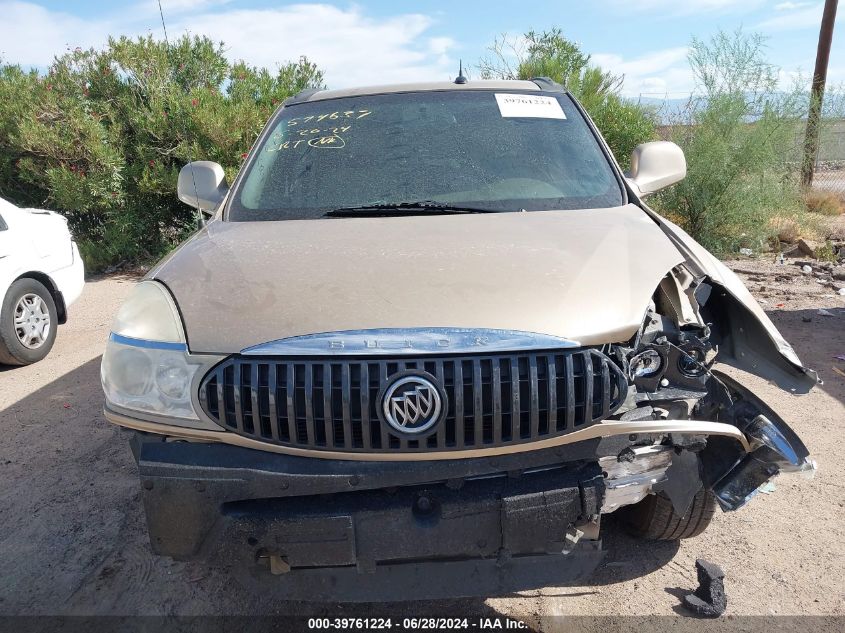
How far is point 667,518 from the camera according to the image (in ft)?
9.03

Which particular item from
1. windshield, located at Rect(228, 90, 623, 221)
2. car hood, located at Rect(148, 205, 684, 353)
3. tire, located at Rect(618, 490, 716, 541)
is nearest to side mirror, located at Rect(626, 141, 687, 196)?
windshield, located at Rect(228, 90, 623, 221)

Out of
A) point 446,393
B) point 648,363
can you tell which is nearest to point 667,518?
point 648,363

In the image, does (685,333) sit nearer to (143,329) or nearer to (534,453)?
(534,453)

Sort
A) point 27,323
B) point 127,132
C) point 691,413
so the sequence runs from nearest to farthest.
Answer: point 691,413
point 27,323
point 127,132

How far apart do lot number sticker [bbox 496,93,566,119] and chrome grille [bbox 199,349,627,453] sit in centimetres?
192

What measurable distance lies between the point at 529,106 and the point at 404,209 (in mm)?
1118

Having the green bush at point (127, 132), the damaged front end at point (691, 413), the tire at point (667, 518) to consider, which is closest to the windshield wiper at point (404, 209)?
the damaged front end at point (691, 413)

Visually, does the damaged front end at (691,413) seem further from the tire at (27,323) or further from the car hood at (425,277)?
the tire at (27,323)

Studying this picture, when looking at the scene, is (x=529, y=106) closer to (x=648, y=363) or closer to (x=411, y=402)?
(x=648, y=363)

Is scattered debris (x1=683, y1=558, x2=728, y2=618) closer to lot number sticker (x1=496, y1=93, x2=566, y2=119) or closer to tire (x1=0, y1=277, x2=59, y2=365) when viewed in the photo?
lot number sticker (x1=496, y1=93, x2=566, y2=119)

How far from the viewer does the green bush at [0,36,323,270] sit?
8547 mm

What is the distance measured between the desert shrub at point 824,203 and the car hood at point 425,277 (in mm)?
10618

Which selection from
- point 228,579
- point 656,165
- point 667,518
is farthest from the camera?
point 656,165

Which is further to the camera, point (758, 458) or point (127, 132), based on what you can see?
point (127, 132)
